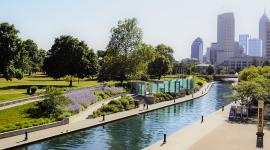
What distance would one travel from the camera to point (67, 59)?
83250 millimetres

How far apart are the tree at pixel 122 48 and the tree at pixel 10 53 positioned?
88.7 ft

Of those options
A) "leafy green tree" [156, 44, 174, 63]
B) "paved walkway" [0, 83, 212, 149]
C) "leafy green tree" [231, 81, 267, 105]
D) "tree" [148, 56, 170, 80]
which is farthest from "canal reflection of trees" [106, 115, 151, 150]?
"leafy green tree" [156, 44, 174, 63]

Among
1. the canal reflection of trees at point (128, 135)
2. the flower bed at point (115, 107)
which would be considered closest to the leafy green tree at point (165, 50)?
the flower bed at point (115, 107)

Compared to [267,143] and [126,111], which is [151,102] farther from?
[267,143]

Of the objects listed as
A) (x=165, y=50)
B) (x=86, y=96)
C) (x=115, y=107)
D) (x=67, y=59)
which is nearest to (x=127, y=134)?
(x=115, y=107)

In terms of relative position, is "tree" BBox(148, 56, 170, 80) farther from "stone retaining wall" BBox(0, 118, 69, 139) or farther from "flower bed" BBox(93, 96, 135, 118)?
"stone retaining wall" BBox(0, 118, 69, 139)

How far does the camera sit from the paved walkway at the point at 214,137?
122ft

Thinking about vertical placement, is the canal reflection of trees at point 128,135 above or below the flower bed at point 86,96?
below

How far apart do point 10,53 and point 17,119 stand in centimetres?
1883

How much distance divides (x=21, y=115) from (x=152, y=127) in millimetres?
16251

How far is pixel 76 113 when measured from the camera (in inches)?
2188

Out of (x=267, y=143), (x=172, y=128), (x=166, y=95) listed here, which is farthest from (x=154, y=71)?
(x=267, y=143)

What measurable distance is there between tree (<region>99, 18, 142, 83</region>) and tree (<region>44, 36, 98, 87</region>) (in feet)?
19.1

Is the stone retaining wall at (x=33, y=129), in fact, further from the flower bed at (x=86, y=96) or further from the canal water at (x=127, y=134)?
the flower bed at (x=86, y=96)
